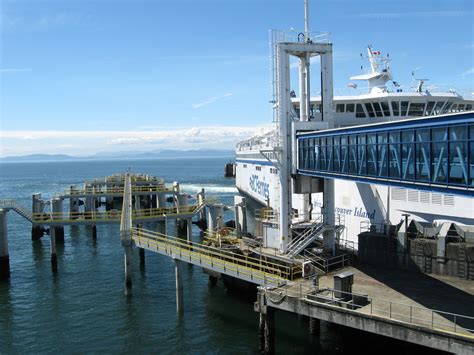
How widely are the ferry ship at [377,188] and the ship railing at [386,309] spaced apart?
312 inches

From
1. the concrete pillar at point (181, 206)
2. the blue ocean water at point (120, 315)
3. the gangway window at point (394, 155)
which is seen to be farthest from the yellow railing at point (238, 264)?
the concrete pillar at point (181, 206)

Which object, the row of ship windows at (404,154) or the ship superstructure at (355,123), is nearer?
the row of ship windows at (404,154)

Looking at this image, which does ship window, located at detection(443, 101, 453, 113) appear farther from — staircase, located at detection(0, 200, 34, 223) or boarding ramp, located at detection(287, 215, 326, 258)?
staircase, located at detection(0, 200, 34, 223)

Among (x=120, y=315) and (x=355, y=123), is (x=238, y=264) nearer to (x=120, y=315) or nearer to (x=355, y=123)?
(x=120, y=315)

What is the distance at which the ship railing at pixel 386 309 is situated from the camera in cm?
1756

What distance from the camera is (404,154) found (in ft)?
63.5

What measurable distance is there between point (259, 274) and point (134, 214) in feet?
60.2

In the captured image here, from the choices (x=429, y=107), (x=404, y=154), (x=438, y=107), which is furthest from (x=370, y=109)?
(x=404, y=154)

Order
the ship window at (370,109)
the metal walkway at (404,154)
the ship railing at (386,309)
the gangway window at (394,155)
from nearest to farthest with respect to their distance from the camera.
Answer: the metal walkway at (404,154), the ship railing at (386,309), the gangway window at (394,155), the ship window at (370,109)

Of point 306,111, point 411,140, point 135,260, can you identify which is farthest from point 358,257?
point 135,260

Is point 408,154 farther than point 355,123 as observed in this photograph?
No

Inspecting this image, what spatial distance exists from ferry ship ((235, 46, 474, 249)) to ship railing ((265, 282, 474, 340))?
7.92 meters

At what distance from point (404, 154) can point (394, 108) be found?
65.5 ft

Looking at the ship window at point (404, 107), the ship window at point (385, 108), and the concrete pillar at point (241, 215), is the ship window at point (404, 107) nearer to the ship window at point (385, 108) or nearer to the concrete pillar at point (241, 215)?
the ship window at point (385, 108)
